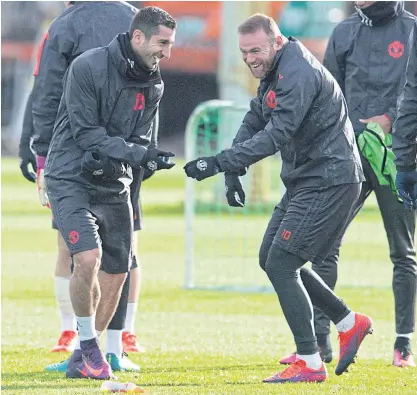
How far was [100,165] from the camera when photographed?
7.20 metres

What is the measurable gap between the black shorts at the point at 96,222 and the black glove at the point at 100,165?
0.61 ft

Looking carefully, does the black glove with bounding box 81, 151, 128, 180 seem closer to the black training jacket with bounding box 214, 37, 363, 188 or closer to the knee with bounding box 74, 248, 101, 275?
the knee with bounding box 74, 248, 101, 275

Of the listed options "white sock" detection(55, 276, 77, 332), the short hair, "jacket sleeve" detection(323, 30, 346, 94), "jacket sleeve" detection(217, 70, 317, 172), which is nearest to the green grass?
"white sock" detection(55, 276, 77, 332)

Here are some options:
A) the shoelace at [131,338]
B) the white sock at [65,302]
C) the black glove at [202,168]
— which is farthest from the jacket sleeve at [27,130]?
the black glove at [202,168]

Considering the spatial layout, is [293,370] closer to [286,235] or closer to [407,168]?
[286,235]

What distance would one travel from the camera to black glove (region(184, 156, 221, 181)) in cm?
698

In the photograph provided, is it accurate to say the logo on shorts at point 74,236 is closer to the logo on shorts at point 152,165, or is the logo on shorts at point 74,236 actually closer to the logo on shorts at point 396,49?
→ the logo on shorts at point 152,165

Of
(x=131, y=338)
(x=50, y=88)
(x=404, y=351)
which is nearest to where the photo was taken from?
(x=50, y=88)

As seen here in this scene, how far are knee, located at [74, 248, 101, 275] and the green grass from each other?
2.16ft

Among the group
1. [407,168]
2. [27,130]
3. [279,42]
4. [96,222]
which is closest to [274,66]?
[279,42]

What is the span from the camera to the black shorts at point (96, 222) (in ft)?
23.9

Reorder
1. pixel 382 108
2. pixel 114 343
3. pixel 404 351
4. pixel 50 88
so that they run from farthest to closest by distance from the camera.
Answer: pixel 382 108, pixel 404 351, pixel 50 88, pixel 114 343

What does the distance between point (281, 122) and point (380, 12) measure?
1552mm

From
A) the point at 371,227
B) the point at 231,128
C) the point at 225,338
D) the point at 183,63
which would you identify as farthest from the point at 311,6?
the point at 225,338
